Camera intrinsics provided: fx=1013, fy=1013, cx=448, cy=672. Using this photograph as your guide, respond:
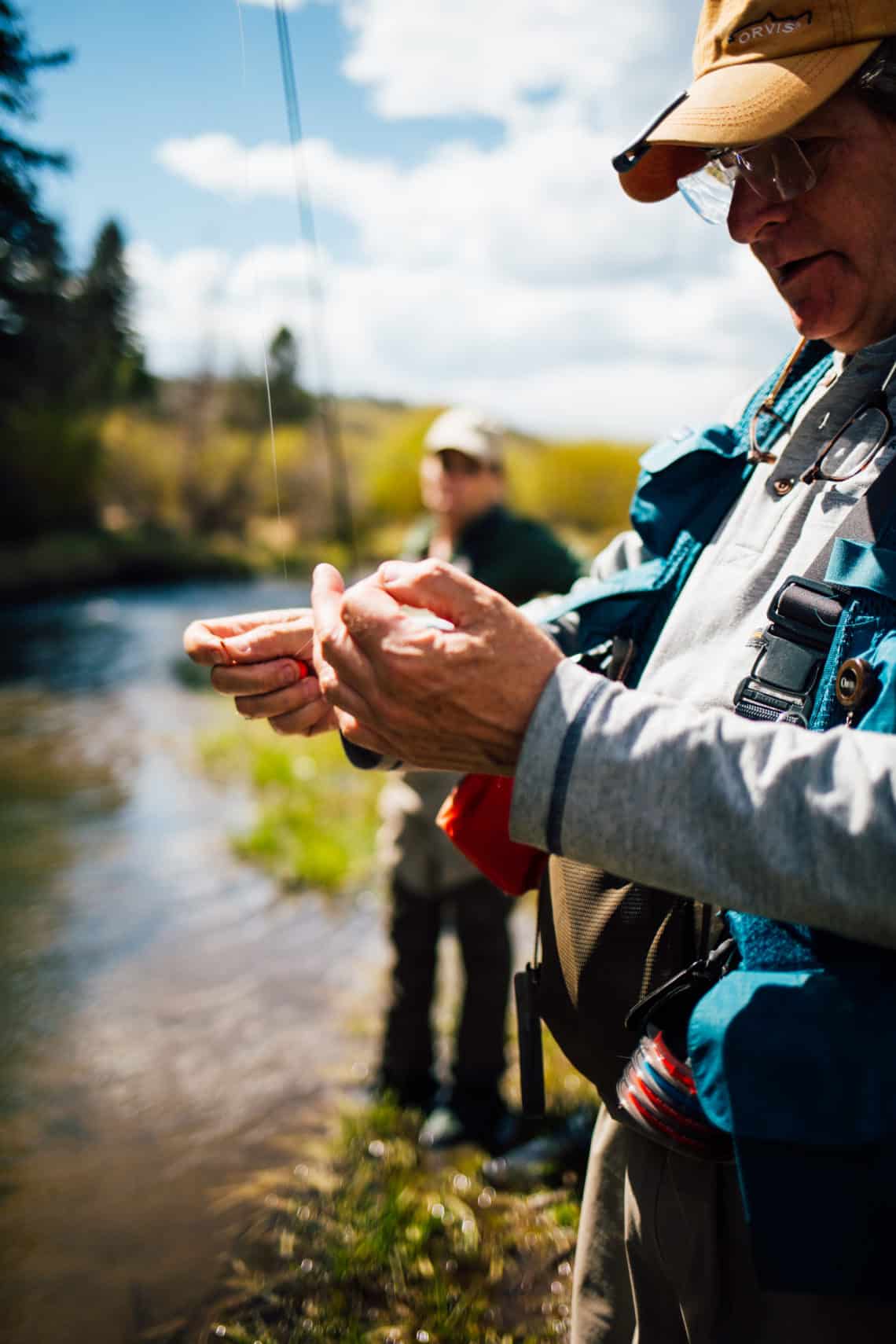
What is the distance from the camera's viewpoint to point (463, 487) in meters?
4.34

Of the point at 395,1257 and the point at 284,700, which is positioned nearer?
the point at 284,700

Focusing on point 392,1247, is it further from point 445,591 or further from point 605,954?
point 445,591

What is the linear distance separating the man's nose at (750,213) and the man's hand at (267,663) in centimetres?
90

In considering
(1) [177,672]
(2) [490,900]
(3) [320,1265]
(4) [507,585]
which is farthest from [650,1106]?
(1) [177,672]

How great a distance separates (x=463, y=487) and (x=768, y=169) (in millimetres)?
2979

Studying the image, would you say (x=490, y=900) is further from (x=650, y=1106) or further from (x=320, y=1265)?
(x=650, y=1106)

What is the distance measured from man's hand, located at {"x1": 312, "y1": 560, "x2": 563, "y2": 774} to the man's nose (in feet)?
2.36

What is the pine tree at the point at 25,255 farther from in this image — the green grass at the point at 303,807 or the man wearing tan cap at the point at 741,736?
the green grass at the point at 303,807

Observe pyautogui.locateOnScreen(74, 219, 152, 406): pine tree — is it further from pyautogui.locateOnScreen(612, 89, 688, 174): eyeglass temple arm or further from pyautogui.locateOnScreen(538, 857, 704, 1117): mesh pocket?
pyautogui.locateOnScreen(538, 857, 704, 1117): mesh pocket

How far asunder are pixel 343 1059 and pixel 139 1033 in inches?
39.3

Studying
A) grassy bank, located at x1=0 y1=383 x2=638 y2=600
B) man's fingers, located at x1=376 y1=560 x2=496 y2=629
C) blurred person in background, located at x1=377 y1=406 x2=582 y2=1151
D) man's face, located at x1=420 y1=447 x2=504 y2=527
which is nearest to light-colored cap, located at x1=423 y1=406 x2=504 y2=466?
man's face, located at x1=420 y1=447 x2=504 y2=527

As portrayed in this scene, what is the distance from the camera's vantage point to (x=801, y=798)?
40.3 inches

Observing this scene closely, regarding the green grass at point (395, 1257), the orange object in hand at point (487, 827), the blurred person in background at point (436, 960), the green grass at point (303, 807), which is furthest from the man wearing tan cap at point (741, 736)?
the green grass at point (303, 807)

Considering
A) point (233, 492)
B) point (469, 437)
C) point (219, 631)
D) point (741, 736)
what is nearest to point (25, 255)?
point (469, 437)
